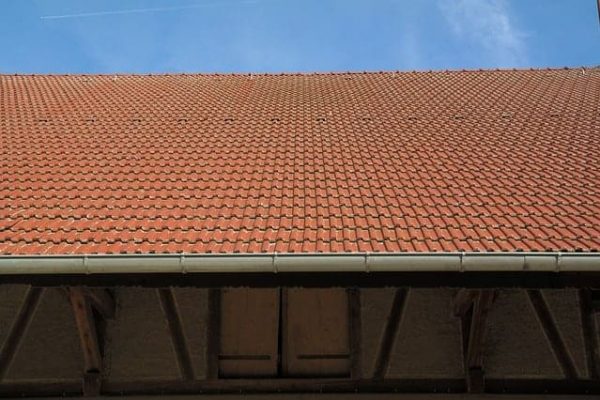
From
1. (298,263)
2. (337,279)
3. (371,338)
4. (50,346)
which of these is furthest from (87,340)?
(371,338)

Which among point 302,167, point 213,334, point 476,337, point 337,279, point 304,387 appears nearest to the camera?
point 337,279

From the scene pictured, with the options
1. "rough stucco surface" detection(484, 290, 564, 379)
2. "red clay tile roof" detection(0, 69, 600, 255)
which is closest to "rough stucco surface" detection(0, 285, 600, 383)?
"rough stucco surface" detection(484, 290, 564, 379)

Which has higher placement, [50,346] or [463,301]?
[463,301]

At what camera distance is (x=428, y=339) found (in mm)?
4168

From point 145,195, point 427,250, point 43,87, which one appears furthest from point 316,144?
point 43,87

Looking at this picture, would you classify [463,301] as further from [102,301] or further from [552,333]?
[102,301]

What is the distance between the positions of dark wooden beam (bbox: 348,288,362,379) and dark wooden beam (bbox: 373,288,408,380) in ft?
0.41

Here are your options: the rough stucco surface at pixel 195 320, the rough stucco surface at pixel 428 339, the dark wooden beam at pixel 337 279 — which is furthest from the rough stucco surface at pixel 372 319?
the rough stucco surface at pixel 195 320

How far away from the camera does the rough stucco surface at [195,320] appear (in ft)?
13.8

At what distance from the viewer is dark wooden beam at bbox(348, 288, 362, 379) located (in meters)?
4.14

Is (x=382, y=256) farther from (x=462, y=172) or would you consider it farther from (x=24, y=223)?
(x=24, y=223)

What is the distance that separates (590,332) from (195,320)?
2694mm

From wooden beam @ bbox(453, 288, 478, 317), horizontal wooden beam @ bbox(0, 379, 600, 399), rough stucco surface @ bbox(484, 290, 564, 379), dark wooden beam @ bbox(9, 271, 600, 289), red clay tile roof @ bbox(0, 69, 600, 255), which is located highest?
red clay tile roof @ bbox(0, 69, 600, 255)

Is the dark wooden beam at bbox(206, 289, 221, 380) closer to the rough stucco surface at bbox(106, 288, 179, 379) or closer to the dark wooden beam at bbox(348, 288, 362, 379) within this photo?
the rough stucco surface at bbox(106, 288, 179, 379)
